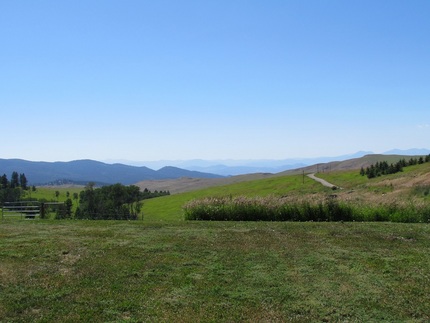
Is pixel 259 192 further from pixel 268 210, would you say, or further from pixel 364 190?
pixel 268 210

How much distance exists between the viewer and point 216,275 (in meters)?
8.62

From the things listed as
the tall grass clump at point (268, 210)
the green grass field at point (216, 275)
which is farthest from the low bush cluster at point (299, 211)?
the green grass field at point (216, 275)

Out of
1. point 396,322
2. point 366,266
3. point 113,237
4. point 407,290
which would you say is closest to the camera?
point 396,322

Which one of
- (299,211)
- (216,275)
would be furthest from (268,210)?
(216,275)

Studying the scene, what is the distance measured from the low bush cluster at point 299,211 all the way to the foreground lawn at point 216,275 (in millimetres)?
3927

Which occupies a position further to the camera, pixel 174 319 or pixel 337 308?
pixel 337 308

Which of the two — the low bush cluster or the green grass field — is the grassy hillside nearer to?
the low bush cluster

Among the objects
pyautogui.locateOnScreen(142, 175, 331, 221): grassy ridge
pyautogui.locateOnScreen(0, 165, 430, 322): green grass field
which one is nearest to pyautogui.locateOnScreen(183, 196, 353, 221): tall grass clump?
pyautogui.locateOnScreen(0, 165, 430, 322): green grass field

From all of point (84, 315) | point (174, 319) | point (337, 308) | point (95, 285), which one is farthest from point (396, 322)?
point (95, 285)

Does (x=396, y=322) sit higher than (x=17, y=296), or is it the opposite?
(x=17, y=296)

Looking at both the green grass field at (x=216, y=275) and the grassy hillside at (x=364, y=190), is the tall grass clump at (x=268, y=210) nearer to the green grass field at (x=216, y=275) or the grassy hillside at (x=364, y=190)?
the grassy hillside at (x=364, y=190)

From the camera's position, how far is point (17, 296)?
23.7ft

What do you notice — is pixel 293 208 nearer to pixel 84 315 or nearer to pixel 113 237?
pixel 113 237

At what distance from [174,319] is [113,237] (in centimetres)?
695
